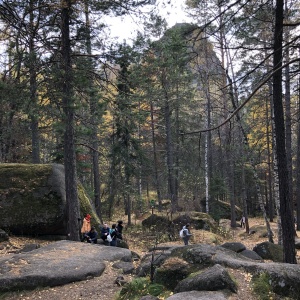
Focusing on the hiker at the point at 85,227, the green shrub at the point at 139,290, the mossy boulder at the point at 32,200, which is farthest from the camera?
the mossy boulder at the point at 32,200

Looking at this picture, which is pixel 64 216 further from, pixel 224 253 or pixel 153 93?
pixel 153 93

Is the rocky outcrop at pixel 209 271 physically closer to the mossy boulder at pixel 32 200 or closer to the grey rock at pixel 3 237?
the grey rock at pixel 3 237

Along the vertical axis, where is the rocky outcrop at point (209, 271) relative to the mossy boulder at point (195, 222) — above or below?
above

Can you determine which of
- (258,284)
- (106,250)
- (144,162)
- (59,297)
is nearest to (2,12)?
(59,297)

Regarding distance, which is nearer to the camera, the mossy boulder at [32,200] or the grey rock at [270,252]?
the grey rock at [270,252]

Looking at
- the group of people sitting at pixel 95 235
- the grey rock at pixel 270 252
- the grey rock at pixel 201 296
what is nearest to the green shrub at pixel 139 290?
the grey rock at pixel 201 296

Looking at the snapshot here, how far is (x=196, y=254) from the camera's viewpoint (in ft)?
21.1

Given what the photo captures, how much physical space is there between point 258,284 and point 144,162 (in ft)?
59.8

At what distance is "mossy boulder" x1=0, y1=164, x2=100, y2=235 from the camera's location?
1223 centimetres

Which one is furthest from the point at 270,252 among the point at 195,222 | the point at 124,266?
the point at 195,222

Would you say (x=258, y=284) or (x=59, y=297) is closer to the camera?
(x=258, y=284)

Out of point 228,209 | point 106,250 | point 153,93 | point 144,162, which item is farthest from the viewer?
point 228,209

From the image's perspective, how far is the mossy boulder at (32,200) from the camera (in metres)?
12.2

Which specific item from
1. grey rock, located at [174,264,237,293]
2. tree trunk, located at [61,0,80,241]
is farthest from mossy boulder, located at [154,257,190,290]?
tree trunk, located at [61,0,80,241]
